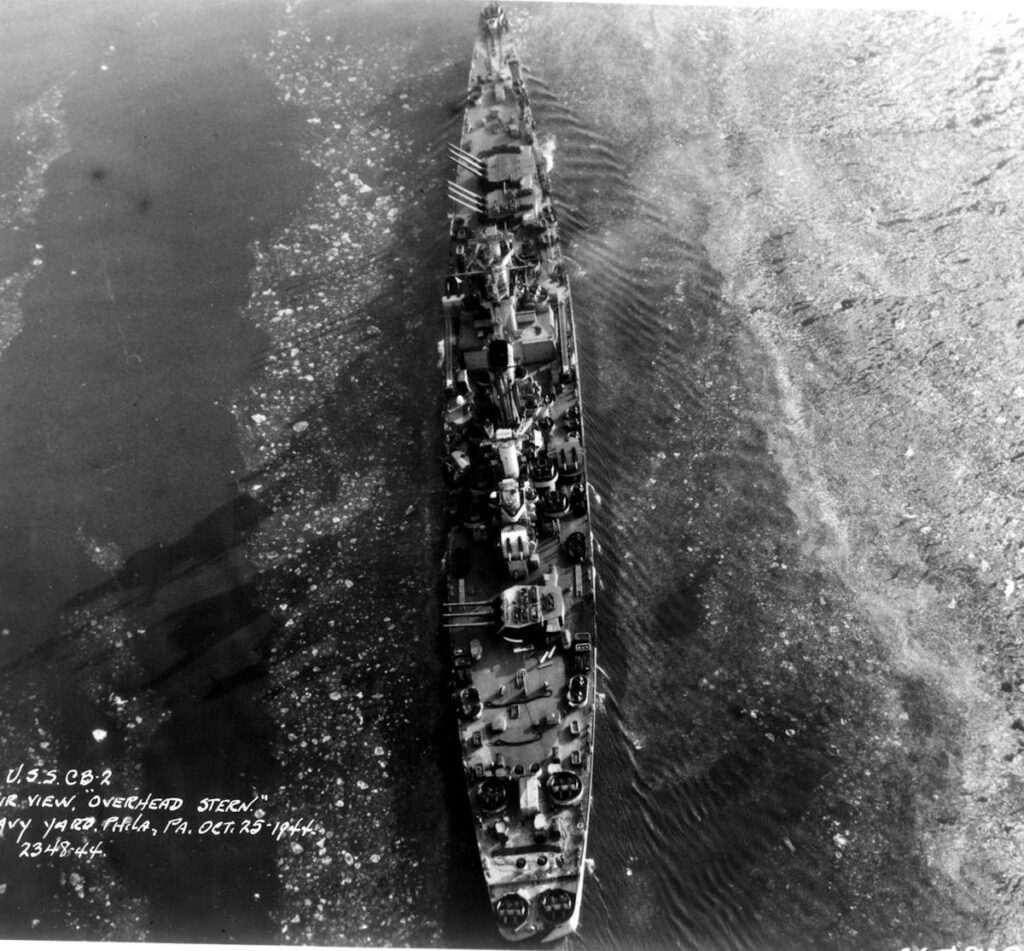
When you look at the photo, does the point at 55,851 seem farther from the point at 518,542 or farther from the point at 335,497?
the point at 518,542

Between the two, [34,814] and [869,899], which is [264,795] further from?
[869,899]

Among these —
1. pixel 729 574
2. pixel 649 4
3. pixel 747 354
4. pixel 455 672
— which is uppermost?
pixel 649 4

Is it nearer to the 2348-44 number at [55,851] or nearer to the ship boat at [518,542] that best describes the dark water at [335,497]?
the 2348-44 number at [55,851]

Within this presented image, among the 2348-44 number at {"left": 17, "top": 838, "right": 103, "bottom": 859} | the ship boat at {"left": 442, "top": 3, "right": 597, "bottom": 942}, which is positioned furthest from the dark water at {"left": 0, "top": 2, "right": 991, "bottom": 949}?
the ship boat at {"left": 442, "top": 3, "right": 597, "bottom": 942}

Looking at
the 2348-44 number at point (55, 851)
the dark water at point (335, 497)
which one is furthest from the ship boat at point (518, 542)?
the 2348-44 number at point (55, 851)

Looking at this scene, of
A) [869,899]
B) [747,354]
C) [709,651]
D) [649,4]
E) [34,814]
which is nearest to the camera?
[869,899]

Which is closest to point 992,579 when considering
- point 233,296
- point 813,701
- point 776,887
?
point 813,701

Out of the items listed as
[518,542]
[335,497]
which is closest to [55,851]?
[335,497]
